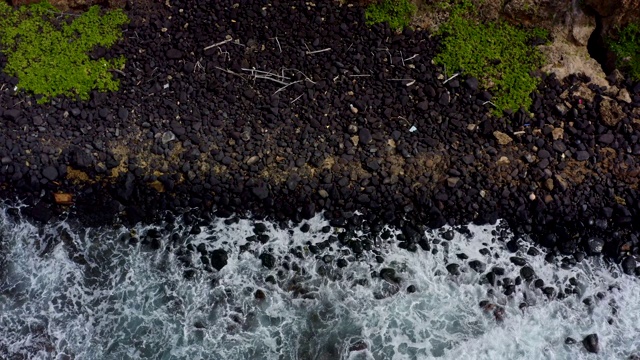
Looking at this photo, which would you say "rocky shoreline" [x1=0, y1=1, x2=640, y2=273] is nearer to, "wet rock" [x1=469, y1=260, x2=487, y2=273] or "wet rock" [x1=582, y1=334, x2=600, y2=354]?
"wet rock" [x1=469, y1=260, x2=487, y2=273]

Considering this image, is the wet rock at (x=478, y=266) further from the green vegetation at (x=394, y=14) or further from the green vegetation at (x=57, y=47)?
the green vegetation at (x=57, y=47)

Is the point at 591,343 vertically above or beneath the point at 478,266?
beneath

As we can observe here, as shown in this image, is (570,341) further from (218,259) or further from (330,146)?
(218,259)

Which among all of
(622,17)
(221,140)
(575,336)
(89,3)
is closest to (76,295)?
(221,140)

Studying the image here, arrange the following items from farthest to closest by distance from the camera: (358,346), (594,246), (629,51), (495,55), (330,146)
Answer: (495,55) < (629,51) < (330,146) < (594,246) < (358,346)

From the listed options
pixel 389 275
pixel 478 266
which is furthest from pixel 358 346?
pixel 478 266

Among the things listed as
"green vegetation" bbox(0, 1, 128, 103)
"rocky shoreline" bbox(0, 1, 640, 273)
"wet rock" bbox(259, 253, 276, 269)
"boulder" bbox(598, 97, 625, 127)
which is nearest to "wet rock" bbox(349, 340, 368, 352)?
"wet rock" bbox(259, 253, 276, 269)
